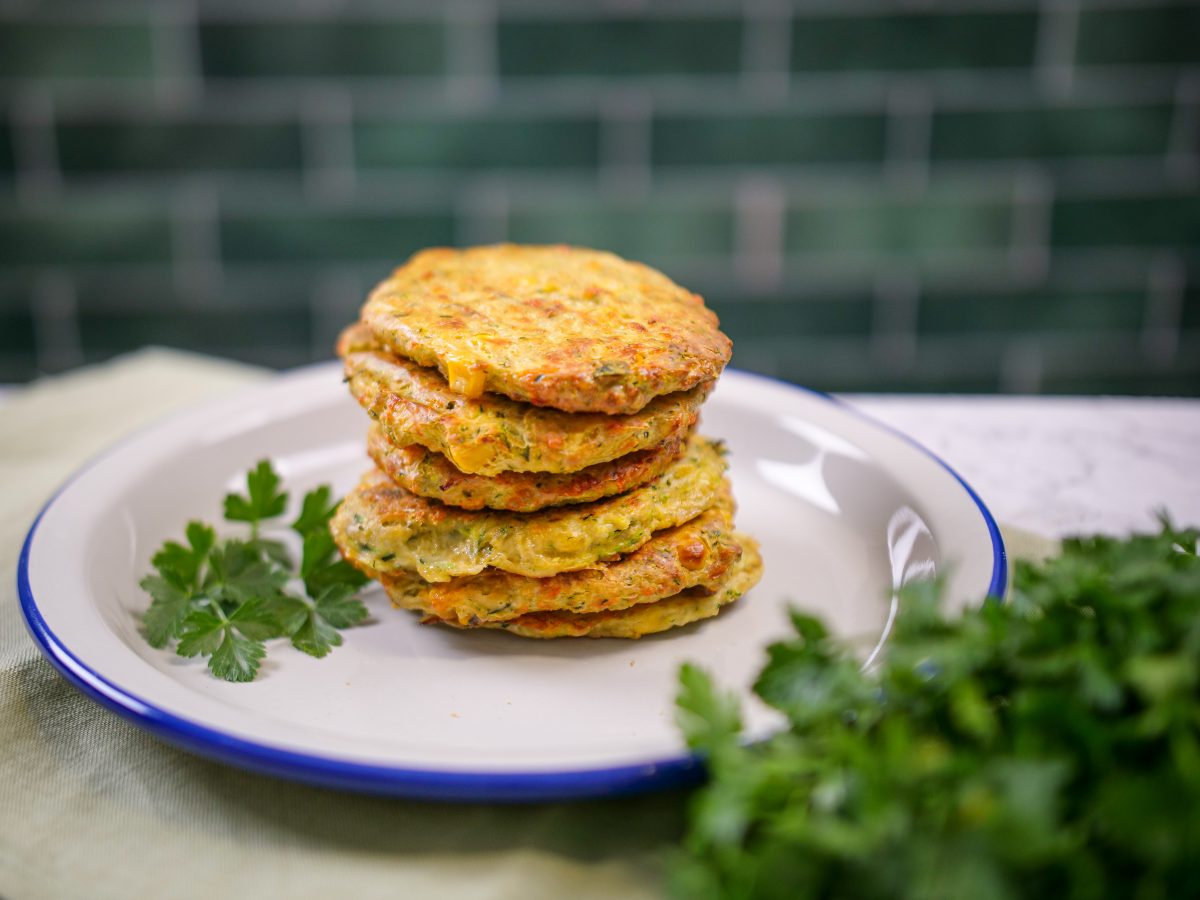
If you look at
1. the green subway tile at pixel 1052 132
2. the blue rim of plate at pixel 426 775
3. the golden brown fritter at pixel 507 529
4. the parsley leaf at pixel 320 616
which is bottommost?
the parsley leaf at pixel 320 616

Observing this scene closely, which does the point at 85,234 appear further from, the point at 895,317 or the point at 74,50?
the point at 895,317

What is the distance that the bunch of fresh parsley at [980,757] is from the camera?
0.73 meters

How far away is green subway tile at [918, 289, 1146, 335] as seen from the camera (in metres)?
3.66

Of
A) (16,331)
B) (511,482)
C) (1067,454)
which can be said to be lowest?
(16,331)

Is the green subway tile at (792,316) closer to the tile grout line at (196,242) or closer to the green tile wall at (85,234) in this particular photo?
the tile grout line at (196,242)

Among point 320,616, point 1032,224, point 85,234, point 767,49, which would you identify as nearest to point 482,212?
point 767,49

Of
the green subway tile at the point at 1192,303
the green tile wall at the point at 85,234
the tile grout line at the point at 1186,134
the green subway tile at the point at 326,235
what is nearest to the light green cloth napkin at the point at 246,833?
the green subway tile at the point at 326,235

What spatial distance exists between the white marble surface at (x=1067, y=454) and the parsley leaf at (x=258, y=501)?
1.06 metres

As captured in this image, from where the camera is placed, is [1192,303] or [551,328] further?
[1192,303]

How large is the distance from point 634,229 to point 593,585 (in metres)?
2.37

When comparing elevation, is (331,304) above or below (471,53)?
below

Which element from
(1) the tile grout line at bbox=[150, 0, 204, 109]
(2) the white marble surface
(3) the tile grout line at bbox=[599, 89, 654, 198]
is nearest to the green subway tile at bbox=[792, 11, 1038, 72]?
(3) the tile grout line at bbox=[599, 89, 654, 198]

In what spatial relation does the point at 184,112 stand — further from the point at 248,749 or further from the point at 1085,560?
the point at 1085,560

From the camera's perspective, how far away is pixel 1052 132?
11.3ft
